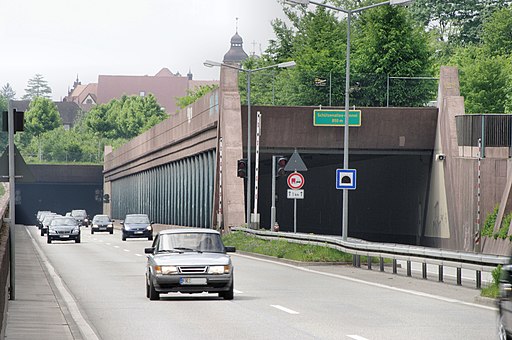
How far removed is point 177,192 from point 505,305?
73.3m

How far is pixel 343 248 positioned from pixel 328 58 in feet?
202

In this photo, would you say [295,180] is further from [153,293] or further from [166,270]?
[166,270]

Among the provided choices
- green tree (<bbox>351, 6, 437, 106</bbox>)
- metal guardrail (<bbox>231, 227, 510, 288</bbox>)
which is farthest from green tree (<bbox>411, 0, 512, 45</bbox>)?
metal guardrail (<bbox>231, 227, 510, 288</bbox>)

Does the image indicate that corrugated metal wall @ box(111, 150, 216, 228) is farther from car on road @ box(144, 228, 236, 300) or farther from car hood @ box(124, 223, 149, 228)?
car on road @ box(144, 228, 236, 300)

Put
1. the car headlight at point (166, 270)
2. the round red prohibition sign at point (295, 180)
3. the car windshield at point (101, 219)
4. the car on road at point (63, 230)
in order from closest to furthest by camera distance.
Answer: the car headlight at point (166, 270) → the round red prohibition sign at point (295, 180) → the car on road at point (63, 230) → the car windshield at point (101, 219)

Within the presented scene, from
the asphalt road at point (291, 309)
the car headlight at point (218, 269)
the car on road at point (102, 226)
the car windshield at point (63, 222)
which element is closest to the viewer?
the asphalt road at point (291, 309)

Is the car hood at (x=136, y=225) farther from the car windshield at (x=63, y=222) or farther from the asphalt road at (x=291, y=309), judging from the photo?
the asphalt road at (x=291, y=309)

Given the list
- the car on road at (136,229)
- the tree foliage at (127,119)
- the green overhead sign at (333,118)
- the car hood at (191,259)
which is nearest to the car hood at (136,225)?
the car on road at (136,229)

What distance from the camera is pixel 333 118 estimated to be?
59.2m

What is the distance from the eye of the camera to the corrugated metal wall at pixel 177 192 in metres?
71.8

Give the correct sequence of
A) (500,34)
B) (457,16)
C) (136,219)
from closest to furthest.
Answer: (136,219) < (500,34) < (457,16)

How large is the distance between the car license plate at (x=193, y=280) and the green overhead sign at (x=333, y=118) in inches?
1443

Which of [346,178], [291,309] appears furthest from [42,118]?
[291,309]

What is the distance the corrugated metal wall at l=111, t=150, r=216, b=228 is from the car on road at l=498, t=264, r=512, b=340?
54.2 metres
